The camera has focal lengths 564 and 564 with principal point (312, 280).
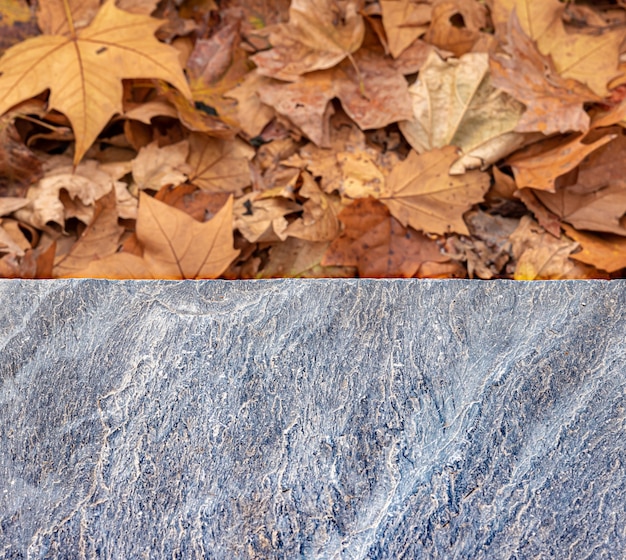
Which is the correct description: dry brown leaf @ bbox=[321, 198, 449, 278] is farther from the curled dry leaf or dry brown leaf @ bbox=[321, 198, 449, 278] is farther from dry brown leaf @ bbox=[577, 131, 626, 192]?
the curled dry leaf

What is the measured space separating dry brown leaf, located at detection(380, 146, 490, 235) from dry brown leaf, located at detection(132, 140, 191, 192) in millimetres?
335

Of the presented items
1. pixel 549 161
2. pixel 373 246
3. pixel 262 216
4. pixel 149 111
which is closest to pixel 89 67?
pixel 149 111

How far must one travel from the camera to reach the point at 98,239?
2.79ft

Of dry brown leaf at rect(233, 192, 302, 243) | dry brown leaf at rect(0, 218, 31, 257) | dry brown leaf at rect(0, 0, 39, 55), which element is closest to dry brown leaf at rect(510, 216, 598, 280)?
dry brown leaf at rect(233, 192, 302, 243)

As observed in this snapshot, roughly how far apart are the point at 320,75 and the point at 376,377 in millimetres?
574

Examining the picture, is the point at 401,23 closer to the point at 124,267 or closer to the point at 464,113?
the point at 464,113

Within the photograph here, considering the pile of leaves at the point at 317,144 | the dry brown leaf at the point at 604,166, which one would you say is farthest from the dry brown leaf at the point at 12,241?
the dry brown leaf at the point at 604,166

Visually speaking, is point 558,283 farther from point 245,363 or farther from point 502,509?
point 245,363

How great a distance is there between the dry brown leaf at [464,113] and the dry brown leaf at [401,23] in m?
0.06

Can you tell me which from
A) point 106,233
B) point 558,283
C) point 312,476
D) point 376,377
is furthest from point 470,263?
point 106,233

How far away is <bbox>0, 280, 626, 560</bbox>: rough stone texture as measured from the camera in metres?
0.58

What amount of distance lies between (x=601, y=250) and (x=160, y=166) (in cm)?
70

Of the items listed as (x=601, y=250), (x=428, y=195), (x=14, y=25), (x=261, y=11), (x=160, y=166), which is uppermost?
(x=14, y=25)

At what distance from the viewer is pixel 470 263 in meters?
0.87
